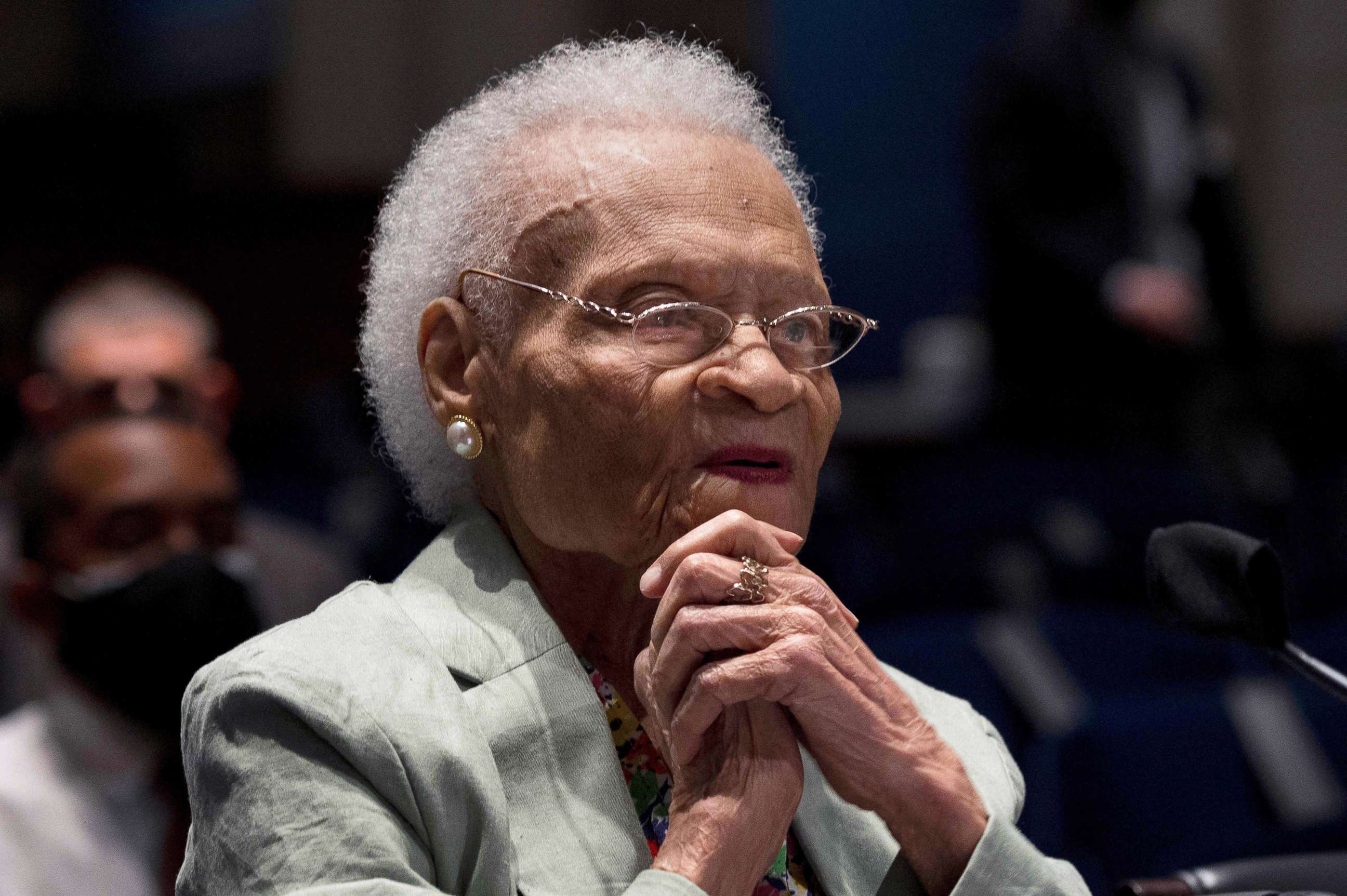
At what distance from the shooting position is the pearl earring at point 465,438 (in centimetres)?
165

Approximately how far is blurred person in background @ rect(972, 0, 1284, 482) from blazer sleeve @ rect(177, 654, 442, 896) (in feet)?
9.44

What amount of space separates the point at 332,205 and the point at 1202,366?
2318 mm

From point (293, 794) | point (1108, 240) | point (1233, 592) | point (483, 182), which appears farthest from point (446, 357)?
point (1108, 240)

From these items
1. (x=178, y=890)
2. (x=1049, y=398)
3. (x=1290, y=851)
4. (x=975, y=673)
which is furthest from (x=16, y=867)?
(x=1049, y=398)

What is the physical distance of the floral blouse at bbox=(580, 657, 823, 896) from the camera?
1.52 metres

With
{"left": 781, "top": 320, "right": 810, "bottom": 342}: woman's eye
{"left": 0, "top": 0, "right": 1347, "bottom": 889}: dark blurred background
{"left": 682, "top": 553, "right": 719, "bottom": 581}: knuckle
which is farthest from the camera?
{"left": 0, "top": 0, "right": 1347, "bottom": 889}: dark blurred background

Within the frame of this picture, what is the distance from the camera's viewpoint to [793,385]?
5.14 ft

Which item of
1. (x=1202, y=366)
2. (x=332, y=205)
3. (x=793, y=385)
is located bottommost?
(x=1202, y=366)

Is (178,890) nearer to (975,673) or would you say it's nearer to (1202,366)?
(975,673)

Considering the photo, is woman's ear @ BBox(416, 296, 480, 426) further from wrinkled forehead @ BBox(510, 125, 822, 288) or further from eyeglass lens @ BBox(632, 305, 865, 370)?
eyeglass lens @ BBox(632, 305, 865, 370)

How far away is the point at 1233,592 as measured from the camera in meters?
1.60

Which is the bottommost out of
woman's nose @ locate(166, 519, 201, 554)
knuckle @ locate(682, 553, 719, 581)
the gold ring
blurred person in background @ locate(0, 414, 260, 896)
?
blurred person in background @ locate(0, 414, 260, 896)

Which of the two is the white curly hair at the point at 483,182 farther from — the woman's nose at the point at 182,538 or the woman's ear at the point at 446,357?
the woman's nose at the point at 182,538

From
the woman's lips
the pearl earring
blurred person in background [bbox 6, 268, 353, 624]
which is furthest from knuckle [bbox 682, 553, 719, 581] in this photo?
blurred person in background [bbox 6, 268, 353, 624]
